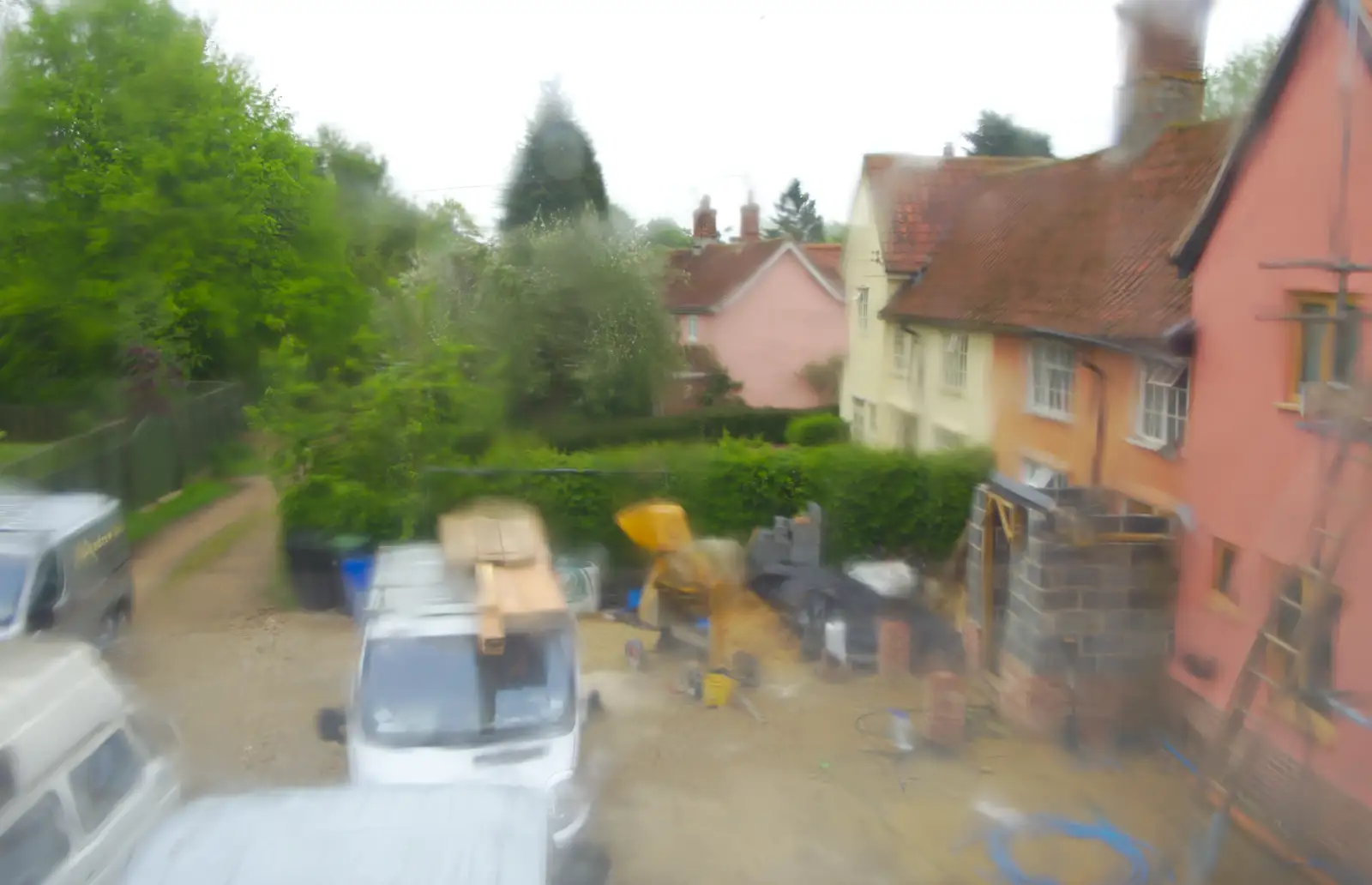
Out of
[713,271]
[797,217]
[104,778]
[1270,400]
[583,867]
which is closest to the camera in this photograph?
[104,778]

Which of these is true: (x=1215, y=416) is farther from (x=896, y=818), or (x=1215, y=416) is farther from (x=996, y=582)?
(x=896, y=818)

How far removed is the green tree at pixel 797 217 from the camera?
1854 inches

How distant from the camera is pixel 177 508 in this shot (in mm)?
19766

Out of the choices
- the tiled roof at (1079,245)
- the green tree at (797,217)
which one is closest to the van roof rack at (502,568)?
the tiled roof at (1079,245)

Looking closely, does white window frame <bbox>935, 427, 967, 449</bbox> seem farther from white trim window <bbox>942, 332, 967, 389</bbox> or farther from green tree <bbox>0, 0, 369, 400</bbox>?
green tree <bbox>0, 0, 369, 400</bbox>

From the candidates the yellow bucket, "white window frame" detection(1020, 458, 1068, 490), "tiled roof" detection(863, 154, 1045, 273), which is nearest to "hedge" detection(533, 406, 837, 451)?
"tiled roof" detection(863, 154, 1045, 273)

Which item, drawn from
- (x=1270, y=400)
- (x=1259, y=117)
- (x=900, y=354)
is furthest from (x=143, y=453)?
(x=1259, y=117)

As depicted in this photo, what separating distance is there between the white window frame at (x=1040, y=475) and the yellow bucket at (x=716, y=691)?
15.0 ft

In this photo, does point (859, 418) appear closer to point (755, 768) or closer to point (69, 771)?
point (755, 768)

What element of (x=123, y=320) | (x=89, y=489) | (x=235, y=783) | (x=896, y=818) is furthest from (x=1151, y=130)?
(x=123, y=320)

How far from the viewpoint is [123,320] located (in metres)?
23.3

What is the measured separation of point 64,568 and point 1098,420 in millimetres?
10283

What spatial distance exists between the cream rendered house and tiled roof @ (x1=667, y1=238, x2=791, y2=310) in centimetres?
907

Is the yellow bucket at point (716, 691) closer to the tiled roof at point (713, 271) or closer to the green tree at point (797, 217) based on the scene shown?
the tiled roof at point (713, 271)
